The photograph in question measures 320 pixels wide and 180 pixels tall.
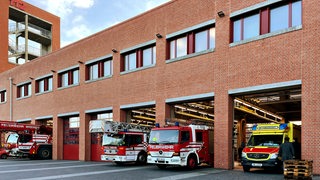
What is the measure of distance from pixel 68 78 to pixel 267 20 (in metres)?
19.5

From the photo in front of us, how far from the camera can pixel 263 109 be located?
1026 inches

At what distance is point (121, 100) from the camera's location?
25172mm

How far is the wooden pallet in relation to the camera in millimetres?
13094

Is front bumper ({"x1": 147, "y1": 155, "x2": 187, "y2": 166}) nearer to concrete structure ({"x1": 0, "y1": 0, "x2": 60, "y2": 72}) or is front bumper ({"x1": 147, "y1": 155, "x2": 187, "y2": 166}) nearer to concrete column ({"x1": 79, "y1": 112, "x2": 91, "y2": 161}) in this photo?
concrete column ({"x1": 79, "y1": 112, "x2": 91, "y2": 161})

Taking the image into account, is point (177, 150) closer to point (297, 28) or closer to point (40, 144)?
point (297, 28)

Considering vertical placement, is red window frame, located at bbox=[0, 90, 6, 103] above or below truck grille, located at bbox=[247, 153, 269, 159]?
above

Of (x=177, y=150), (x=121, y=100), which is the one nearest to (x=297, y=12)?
(x=177, y=150)

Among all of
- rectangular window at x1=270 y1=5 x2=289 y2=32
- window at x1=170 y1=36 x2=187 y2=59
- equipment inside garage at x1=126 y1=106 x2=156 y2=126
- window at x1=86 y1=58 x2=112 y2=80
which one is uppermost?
rectangular window at x1=270 y1=5 x2=289 y2=32

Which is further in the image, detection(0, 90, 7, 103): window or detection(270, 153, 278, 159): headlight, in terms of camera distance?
detection(0, 90, 7, 103): window

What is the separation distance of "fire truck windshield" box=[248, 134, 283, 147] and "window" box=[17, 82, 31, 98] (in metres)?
27.4

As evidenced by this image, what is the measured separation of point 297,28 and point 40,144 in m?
24.0

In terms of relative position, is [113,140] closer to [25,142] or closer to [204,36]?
[204,36]

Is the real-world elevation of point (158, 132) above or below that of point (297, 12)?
below

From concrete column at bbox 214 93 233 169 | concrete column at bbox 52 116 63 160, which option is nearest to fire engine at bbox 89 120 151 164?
concrete column at bbox 214 93 233 169
